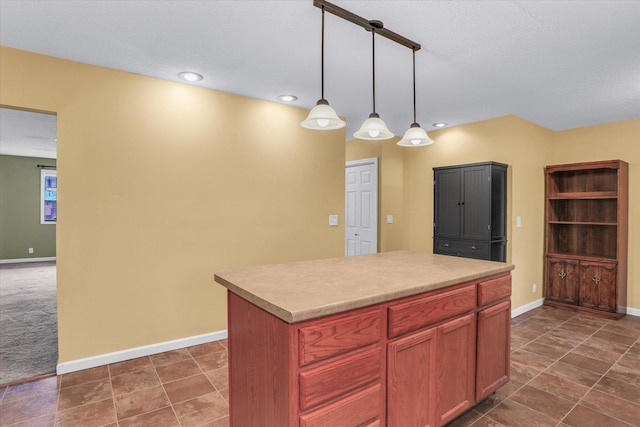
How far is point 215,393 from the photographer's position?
238 cm

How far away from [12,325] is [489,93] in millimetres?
5547

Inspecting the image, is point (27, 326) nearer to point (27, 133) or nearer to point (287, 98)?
point (27, 133)

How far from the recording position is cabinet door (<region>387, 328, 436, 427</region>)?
5.23 ft

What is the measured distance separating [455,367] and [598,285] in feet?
11.2

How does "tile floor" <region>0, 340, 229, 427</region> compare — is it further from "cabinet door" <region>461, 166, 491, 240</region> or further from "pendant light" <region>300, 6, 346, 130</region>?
"cabinet door" <region>461, 166, 491, 240</region>

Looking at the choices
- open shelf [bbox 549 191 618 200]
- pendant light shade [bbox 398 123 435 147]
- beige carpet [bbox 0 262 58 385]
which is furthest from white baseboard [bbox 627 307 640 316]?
beige carpet [bbox 0 262 58 385]

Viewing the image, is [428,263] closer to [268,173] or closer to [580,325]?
[268,173]

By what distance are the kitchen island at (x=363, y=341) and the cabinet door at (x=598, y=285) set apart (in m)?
2.81

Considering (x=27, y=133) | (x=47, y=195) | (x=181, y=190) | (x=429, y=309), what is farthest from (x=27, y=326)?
(x=47, y=195)

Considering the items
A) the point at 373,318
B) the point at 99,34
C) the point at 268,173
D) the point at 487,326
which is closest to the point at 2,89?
the point at 99,34

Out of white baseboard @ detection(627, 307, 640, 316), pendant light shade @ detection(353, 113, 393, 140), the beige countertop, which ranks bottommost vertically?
white baseboard @ detection(627, 307, 640, 316)

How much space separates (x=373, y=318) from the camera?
151cm

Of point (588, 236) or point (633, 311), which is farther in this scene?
point (588, 236)

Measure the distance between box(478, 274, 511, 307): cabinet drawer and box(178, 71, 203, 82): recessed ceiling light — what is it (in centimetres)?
276
